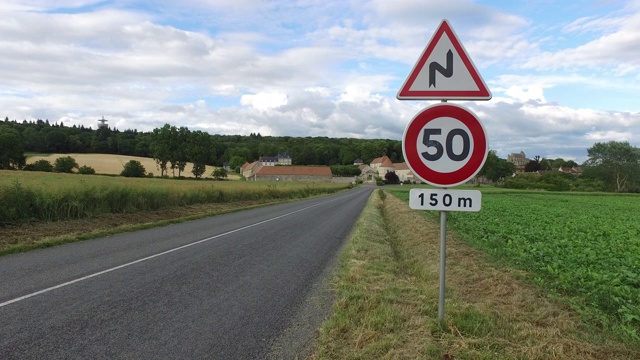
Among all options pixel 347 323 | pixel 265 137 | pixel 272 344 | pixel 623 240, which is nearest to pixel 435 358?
pixel 347 323

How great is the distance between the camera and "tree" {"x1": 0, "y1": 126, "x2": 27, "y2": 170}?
6019 cm

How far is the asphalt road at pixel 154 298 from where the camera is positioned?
4.15 metres

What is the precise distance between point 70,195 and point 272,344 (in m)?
13.8

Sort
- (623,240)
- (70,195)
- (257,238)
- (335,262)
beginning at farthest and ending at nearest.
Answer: (70,195), (257,238), (623,240), (335,262)

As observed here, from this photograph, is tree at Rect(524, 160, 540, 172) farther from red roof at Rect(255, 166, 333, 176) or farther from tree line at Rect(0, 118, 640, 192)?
red roof at Rect(255, 166, 333, 176)

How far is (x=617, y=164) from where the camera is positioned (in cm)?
9762

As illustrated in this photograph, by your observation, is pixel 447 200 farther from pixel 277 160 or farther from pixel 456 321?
pixel 277 160

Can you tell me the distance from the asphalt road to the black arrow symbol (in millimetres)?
3157

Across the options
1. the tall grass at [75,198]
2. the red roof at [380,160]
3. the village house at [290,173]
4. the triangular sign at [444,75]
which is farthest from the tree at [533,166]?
the triangular sign at [444,75]

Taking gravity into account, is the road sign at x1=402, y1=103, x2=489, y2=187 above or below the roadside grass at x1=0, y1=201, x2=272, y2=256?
above

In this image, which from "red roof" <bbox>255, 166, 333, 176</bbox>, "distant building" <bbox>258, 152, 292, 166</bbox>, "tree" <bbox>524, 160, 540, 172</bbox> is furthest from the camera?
"tree" <bbox>524, 160, 540, 172</bbox>

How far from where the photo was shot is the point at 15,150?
6222cm

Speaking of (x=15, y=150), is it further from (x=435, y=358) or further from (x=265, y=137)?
(x=265, y=137)

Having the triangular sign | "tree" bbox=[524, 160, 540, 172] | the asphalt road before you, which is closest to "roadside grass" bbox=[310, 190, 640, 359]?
the asphalt road
